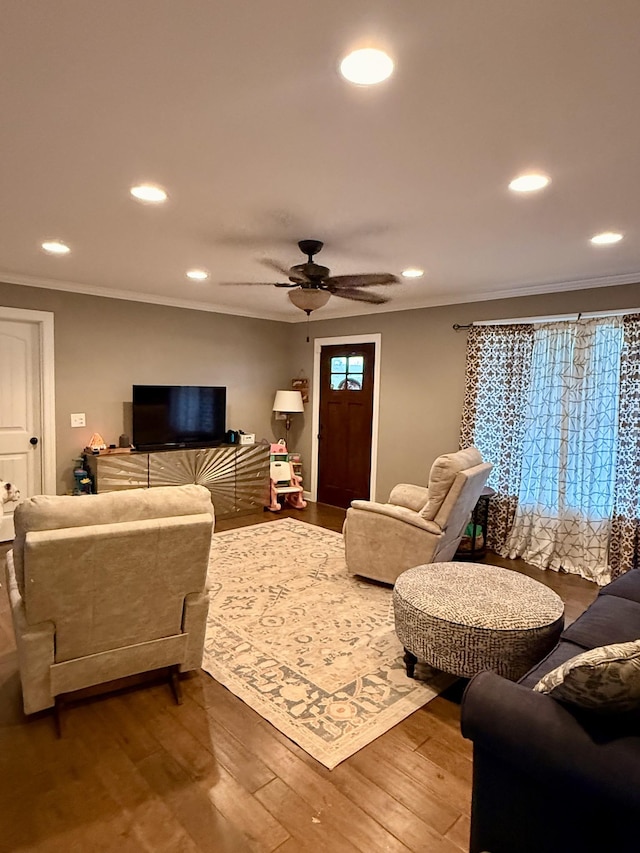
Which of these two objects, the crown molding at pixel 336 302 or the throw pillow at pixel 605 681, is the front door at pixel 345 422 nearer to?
the crown molding at pixel 336 302

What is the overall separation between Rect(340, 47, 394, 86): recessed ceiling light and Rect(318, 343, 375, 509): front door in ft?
14.0

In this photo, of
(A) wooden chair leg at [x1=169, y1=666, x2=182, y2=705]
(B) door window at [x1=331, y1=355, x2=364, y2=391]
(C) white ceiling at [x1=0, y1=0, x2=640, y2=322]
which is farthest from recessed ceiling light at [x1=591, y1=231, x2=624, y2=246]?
(A) wooden chair leg at [x1=169, y1=666, x2=182, y2=705]

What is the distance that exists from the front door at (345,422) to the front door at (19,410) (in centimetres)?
326

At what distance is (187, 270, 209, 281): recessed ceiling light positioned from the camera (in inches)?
159

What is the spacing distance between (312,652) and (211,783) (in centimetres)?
100

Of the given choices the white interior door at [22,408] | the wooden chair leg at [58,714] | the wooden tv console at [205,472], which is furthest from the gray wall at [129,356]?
the wooden chair leg at [58,714]

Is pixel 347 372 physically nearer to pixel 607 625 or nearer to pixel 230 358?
pixel 230 358

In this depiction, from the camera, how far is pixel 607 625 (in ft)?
7.10

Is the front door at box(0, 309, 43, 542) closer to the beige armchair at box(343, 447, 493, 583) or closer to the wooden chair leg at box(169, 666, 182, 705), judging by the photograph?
the wooden chair leg at box(169, 666, 182, 705)

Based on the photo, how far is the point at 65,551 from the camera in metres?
1.93

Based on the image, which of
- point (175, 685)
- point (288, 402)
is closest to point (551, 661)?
point (175, 685)

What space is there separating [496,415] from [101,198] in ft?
12.2

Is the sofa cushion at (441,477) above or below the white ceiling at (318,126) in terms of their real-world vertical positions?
below

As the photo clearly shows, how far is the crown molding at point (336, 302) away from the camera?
158 inches
